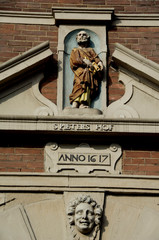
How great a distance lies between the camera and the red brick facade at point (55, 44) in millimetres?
7707

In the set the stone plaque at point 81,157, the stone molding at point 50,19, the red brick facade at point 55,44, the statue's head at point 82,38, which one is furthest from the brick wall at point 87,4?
the stone plaque at point 81,157

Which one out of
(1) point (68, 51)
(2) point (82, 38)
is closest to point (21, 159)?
(1) point (68, 51)

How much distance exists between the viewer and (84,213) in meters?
7.28

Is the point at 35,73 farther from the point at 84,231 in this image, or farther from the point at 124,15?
the point at 84,231

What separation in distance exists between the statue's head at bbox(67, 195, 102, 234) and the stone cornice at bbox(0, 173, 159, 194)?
0.17 m

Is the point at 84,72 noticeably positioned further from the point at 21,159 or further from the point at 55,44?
the point at 21,159

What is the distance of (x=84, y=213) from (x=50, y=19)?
3018 mm

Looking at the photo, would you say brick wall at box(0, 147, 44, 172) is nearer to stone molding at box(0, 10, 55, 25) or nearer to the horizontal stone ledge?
the horizontal stone ledge

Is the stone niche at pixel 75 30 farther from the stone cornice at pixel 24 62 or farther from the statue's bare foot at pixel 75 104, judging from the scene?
the statue's bare foot at pixel 75 104

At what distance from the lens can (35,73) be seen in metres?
8.35

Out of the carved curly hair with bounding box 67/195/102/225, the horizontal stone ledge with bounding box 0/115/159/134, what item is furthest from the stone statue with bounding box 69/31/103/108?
the carved curly hair with bounding box 67/195/102/225

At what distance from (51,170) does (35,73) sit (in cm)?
148

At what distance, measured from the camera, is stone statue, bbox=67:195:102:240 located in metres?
7.25

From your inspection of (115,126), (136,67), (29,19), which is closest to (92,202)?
(115,126)
